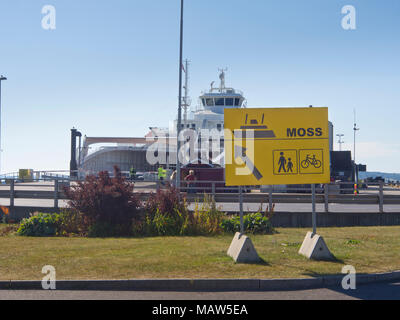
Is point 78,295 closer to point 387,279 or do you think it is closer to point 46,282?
point 46,282

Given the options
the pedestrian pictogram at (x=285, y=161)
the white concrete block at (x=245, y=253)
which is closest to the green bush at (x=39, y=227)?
the white concrete block at (x=245, y=253)

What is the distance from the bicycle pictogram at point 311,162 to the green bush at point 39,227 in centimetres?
746

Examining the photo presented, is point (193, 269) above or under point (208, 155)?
under

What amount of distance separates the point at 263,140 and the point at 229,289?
3.65 metres

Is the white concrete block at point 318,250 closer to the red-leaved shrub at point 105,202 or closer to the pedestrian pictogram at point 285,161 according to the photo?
the pedestrian pictogram at point 285,161

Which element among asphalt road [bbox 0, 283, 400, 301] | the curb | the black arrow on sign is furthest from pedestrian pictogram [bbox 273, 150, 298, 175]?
asphalt road [bbox 0, 283, 400, 301]

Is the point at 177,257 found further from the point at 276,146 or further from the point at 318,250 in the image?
the point at 276,146

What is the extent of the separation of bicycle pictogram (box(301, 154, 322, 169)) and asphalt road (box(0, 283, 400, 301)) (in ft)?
11.0

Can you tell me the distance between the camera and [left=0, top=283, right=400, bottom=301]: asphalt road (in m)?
6.52

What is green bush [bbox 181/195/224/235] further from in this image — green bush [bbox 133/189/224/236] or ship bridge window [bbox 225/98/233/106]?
ship bridge window [bbox 225/98/233/106]

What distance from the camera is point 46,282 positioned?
6.96 meters
